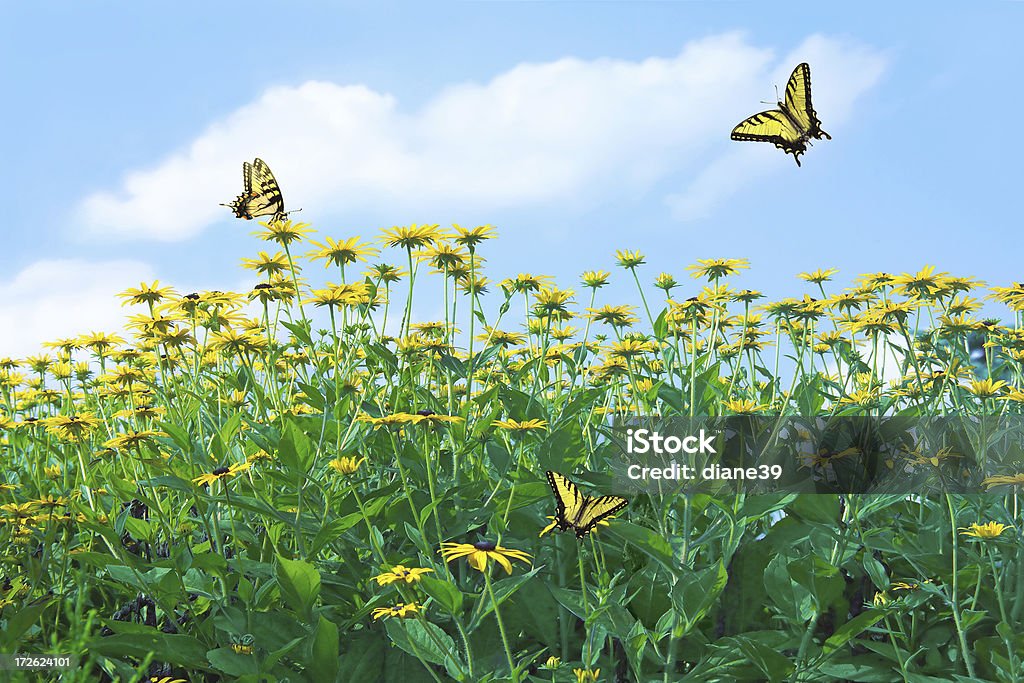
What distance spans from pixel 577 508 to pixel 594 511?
0.06m

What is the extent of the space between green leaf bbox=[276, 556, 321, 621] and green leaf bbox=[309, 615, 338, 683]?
93 millimetres

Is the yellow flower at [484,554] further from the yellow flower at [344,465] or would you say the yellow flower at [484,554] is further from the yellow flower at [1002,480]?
the yellow flower at [1002,480]

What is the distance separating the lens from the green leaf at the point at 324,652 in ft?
9.44

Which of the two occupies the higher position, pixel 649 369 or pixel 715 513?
pixel 649 369

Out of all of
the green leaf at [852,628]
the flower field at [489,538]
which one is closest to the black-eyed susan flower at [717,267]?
the flower field at [489,538]

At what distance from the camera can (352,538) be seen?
11.1 ft

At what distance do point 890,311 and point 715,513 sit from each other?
1383mm

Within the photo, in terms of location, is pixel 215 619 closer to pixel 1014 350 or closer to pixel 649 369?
pixel 649 369

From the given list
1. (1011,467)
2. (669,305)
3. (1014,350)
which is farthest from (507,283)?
(1014,350)

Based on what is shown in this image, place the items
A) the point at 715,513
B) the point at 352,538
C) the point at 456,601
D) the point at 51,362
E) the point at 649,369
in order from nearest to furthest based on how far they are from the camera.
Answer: the point at 456,601, the point at 352,538, the point at 715,513, the point at 649,369, the point at 51,362

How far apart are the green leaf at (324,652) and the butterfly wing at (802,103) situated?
365 centimetres

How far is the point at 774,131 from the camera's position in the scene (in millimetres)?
4988

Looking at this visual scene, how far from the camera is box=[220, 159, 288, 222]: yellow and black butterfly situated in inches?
205

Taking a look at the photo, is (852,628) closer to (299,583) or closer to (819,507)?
(819,507)
